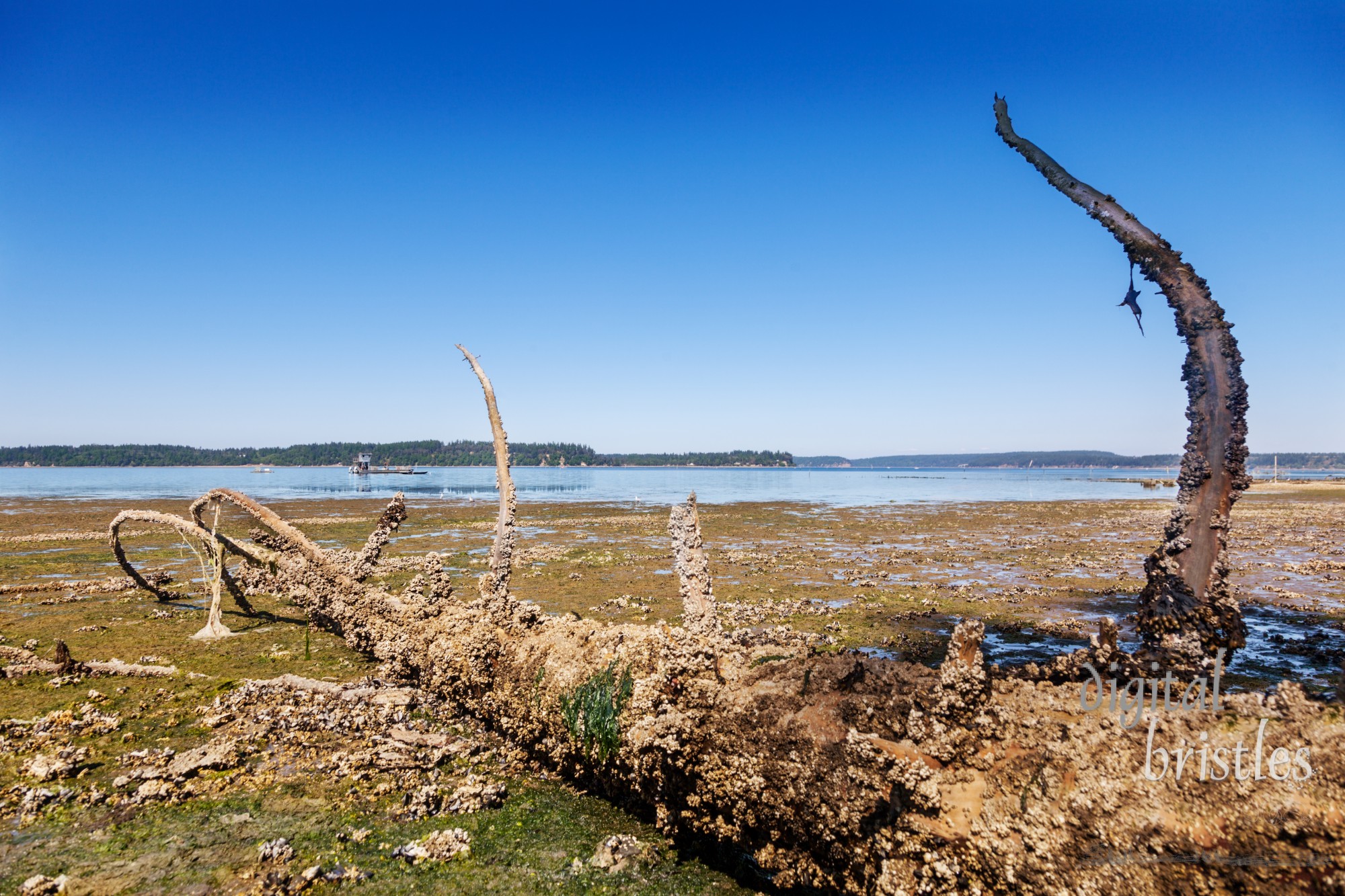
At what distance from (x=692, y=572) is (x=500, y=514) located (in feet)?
10.3

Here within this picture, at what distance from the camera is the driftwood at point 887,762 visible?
2570 mm

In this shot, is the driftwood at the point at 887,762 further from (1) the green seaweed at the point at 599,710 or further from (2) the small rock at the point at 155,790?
(2) the small rock at the point at 155,790

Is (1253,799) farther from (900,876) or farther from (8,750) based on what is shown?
(8,750)

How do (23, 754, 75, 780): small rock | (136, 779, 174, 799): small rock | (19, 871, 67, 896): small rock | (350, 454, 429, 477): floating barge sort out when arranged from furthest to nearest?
(350, 454, 429, 477): floating barge
(23, 754, 75, 780): small rock
(136, 779, 174, 799): small rock
(19, 871, 67, 896): small rock

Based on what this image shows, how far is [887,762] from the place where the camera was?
346cm

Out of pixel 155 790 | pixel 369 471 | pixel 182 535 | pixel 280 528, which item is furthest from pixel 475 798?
pixel 369 471

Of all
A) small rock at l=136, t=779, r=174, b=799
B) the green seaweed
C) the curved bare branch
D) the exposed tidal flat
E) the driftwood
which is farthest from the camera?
the curved bare branch

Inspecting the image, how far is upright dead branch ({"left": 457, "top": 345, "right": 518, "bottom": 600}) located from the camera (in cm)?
780

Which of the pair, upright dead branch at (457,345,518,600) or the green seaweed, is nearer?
the green seaweed

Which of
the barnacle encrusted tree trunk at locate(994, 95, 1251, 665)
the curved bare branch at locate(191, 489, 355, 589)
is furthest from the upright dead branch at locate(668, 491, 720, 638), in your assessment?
the curved bare branch at locate(191, 489, 355, 589)

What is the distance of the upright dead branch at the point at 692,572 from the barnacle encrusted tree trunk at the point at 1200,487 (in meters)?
3.37

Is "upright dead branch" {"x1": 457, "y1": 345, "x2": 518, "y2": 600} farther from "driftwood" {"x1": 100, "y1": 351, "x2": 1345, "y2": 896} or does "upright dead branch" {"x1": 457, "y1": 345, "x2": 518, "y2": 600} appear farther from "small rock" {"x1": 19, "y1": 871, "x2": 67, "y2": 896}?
"small rock" {"x1": 19, "y1": 871, "x2": 67, "y2": 896}

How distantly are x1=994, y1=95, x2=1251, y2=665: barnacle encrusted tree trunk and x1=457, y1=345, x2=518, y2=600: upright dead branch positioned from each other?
6.18m

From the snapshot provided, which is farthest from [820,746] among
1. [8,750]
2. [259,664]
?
[259,664]
